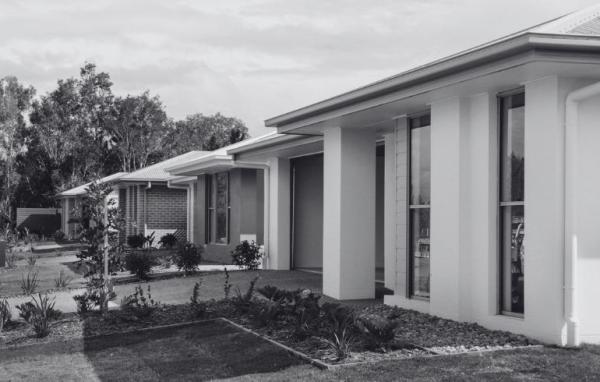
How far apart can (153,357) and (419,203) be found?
449 centimetres

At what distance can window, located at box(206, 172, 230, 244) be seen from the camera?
21891 mm

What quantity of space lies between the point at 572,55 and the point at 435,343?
345cm

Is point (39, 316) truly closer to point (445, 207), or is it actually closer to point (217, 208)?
point (445, 207)

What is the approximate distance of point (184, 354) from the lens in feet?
30.4

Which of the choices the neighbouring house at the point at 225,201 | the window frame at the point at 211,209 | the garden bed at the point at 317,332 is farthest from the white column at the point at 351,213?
the window frame at the point at 211,209

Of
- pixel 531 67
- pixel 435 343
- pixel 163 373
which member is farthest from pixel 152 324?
pixel 531 67

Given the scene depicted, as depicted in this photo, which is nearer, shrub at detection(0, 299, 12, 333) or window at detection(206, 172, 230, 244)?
shrub at detection(0, 299, 12, 333)

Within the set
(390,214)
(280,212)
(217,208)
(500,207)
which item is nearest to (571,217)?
(500,207)

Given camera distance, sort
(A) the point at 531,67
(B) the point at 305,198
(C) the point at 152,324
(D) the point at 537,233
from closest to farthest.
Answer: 1. (A) the point at 531,67
2. (D) the point at 537,233
3. (C) the point at 152,324
4. (B) the point at 305,198

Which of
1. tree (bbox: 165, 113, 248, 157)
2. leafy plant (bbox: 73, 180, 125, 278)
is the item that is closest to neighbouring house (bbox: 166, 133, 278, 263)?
leafy plant (bbox: 73, 180, 125, 278)

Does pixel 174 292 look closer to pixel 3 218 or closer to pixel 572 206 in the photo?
pixel 572 206

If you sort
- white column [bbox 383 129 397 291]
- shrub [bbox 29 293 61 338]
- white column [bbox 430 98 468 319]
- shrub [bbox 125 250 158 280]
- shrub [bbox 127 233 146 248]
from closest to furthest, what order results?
white column [bbox 430 98 468 319], shrub [bbox 29 293 61 338], white column [bbox 383 129 397 291], shrub [bbox 125 250 158 280], shrub [bbox 127 233 146 248]

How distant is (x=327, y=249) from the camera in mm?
13594

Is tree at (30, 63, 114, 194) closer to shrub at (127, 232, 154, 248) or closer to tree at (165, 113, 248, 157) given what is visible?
tree at (165, 113, 248, 157)
